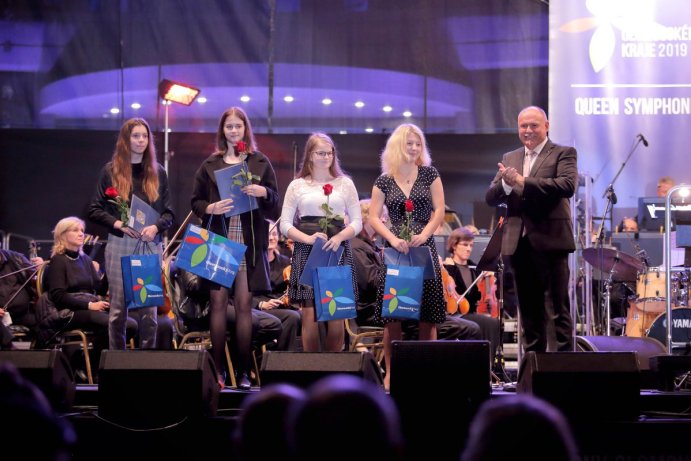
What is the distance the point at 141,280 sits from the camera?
4820mm

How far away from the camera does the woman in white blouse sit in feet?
16.3

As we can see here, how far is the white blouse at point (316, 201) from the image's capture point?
16.6 ft

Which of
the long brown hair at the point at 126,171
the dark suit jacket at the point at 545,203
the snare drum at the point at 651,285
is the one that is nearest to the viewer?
the dark suit jacket at the point at 545,203

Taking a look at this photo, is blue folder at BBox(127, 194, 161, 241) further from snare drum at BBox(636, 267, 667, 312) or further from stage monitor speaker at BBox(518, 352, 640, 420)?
snare drum at BBox(636, 267, 667, 312)

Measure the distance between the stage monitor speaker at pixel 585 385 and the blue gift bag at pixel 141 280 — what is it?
2.10 meters

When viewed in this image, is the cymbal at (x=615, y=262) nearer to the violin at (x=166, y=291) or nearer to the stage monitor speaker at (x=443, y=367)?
the stage monitor speaker at (x=443, y=367)

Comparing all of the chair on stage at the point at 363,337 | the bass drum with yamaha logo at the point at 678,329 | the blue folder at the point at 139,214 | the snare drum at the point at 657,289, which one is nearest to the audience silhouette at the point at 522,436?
the blue folder at the point at 139,214

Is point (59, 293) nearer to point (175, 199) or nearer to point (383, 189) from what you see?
point (383, 189)

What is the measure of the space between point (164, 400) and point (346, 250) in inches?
58.8

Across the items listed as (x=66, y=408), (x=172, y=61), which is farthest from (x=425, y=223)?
(x=172, y=61)

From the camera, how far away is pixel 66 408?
14.0 feet

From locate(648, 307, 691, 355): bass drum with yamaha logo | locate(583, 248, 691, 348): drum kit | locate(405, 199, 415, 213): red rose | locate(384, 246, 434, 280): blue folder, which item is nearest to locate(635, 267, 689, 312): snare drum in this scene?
locate(583, 248, 691, 348): drum kit

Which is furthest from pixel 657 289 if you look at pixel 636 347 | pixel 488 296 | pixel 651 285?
pixel 636 347

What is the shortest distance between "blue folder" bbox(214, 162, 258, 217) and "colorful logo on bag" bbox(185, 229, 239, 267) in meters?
0.25
